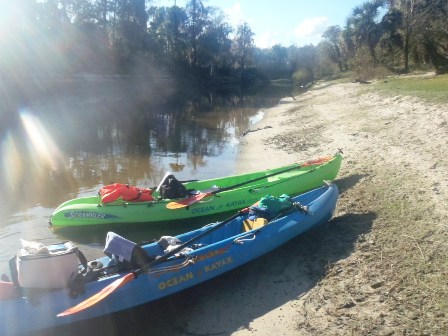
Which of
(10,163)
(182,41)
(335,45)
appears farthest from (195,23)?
(10,163)

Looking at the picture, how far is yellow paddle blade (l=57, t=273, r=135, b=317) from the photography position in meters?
4.35

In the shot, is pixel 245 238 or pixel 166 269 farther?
pixel 245 238

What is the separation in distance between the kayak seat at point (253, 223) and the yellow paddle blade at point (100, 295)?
222 cm

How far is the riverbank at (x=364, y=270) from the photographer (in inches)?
167

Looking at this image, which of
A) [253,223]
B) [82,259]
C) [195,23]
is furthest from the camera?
[195,23]

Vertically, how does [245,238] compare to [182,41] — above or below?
below

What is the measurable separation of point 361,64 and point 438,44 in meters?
6.12

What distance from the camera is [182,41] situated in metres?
51.9

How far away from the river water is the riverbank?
289 centimetres

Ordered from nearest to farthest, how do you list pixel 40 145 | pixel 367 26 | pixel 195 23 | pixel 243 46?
pixel 40 145 → pixel 367 26 → pixel 195 23 → pixel 243 46

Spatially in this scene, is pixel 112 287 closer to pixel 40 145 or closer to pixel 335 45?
pixel 40 145

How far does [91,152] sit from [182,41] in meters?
40.3

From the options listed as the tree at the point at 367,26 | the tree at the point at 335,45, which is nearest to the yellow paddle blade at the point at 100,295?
the tree at the point at 367,26

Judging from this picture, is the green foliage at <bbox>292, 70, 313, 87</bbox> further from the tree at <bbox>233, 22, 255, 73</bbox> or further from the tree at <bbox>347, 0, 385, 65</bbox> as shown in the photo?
the tree at <bbox>233, 22, 255, 73</bbox>
